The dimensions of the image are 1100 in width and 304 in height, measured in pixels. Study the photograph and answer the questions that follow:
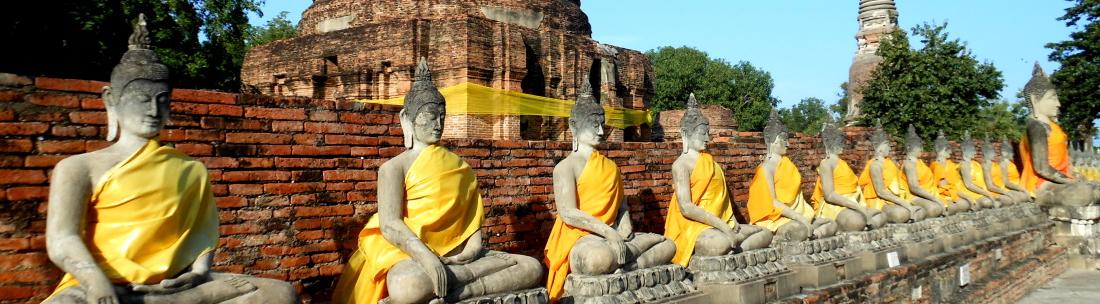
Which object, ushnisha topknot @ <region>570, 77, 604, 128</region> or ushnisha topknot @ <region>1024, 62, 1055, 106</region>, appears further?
ushnisha topknot @ <region>1024, 62, 1055, 106</region>

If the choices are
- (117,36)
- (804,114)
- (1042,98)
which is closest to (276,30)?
(117,36)

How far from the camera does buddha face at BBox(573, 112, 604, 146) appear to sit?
18.7 feet

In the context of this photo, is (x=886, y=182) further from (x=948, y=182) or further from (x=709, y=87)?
(x=709, y=87)

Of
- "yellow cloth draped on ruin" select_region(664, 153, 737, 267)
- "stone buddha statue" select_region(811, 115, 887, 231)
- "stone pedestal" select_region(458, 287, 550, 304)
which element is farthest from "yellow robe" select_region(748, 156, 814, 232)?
"stone pedestal" select_region(458, 287, 550, 304)

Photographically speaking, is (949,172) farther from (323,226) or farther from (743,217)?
(323,226)

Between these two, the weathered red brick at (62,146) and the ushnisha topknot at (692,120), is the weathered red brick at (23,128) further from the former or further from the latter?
the ushnisha topknot at (692,120)

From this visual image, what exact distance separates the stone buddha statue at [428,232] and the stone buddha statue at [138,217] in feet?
2.38

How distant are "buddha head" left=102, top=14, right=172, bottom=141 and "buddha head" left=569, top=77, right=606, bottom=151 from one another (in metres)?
2.79

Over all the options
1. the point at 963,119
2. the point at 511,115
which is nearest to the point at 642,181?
the point at 511,115

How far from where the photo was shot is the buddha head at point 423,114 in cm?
455

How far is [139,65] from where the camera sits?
353 centimetres

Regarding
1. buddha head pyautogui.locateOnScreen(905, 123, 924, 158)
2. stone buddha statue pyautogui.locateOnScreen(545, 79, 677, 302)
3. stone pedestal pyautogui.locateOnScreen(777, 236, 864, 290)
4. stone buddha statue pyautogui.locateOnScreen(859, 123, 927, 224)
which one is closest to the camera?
stone buddha statue pyautogui.locateOnScreen(545, 79, 677, 302)

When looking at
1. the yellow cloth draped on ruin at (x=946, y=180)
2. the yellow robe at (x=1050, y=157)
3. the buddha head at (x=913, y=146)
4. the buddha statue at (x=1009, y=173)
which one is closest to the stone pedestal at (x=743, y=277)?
the buddha head at (x=913, y=146)

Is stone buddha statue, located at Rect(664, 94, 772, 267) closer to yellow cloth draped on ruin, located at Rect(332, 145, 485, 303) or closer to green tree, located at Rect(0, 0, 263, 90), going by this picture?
yellow cloth draped on ruin, located at Rect(332, 145, 485, 303)
